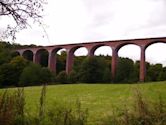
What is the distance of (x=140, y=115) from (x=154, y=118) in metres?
0.14

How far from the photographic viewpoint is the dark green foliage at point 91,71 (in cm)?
5050

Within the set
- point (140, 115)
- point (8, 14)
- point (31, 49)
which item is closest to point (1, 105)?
point (140, 115)

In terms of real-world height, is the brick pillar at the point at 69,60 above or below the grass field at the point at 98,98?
above

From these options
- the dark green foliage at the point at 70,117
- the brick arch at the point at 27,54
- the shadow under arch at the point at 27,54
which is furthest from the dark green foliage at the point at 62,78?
the dark green foliage at the point at 70,117

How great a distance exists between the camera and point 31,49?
59.0 meters

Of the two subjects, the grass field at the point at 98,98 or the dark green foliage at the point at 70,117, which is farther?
the grass field at the point at 98,98

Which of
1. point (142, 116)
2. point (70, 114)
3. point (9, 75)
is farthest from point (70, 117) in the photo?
point (9, 75)

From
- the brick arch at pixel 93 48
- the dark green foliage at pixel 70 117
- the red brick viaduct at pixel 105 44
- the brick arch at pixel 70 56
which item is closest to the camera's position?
the dark green foliage at pixel 70 117

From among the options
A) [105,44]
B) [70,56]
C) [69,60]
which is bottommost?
[69,60]

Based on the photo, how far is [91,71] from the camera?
167 ft

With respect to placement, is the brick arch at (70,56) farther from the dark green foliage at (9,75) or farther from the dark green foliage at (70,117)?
the dark green foliage at (70,117)

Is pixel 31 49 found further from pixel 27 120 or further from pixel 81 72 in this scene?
pixel 27 120

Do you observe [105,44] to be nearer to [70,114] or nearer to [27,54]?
[27,54]

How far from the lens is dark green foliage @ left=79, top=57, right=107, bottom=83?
50.5 metres
